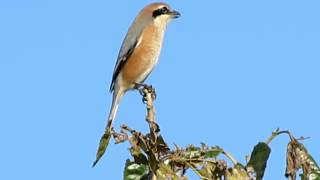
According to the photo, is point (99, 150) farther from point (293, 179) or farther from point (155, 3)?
point (155, 3)

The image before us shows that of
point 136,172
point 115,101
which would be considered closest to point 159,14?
point 115,101

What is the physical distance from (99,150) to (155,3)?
4704mm

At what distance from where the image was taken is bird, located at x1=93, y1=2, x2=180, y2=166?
6891 millimetres

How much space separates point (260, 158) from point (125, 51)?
5.00m

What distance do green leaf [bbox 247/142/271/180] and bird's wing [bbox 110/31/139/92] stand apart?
487cm

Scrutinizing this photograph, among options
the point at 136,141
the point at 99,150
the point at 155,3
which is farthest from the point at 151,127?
the point at 155,3

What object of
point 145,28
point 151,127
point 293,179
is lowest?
point 293,179

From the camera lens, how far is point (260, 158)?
7.07ft

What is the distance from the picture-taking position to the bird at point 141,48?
6.89 metres

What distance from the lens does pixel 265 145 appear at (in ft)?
7.22

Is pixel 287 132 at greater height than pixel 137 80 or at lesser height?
lesser

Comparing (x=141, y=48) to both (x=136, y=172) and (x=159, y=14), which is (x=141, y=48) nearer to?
(x=159, y=14)

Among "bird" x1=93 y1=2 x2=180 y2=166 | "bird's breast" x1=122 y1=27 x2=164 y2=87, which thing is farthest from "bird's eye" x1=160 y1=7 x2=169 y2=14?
"bird's breast" x1=122 y1=27 x2=164 y2=87

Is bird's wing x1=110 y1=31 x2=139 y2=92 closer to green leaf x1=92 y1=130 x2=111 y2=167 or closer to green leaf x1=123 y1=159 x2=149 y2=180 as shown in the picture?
green leaf x1=92 y1=130 x2=111 y2=167
